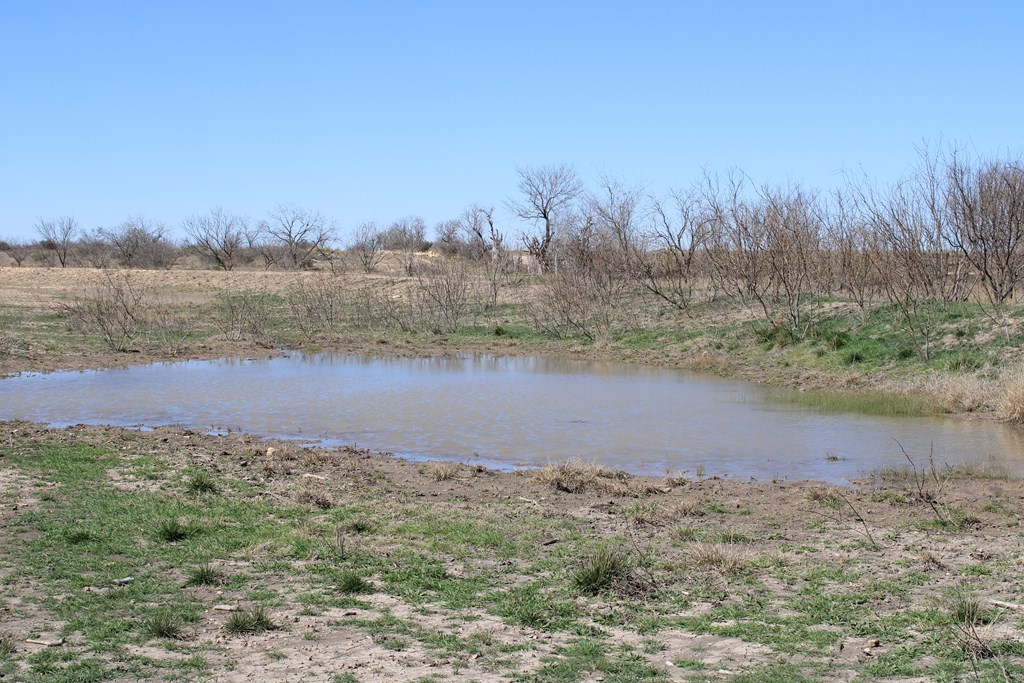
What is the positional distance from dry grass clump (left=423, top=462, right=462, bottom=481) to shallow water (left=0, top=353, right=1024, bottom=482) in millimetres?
1547

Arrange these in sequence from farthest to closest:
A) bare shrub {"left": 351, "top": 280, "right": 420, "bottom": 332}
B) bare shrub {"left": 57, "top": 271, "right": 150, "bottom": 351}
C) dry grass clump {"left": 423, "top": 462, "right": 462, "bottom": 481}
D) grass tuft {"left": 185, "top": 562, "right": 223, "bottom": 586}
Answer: bare shrub {"left": 351, "top": 280, "right": 420, "bottom": 332} → bare shrub {"left": 57, "top": 271, "right": 150, "bottom": 351} → dry grass clump {"left": 423, "top": 462, "right": 462, "bottom": 481} → grass tuft {"left": 185, "top": 562, "right": 223, "bottom": 586}

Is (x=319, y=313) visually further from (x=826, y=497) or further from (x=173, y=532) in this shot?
(x=173, y=532)

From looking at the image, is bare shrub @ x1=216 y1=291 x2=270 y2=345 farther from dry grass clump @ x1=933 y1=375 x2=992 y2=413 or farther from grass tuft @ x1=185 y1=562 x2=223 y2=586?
grass tuft @ x1=185 y1=562 x2=223 y2=586

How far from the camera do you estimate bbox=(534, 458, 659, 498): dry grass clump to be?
11.1 meters

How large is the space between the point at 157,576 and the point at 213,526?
1.55 metres

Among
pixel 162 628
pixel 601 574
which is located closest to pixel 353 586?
Result: pixel 162 628

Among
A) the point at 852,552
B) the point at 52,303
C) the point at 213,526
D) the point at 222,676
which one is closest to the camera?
the point at 222,676

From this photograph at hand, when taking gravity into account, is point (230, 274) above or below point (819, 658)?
above

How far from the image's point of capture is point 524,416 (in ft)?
60.6

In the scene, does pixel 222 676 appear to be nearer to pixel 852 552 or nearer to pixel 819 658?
pixel 819 658

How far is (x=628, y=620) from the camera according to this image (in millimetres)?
6477

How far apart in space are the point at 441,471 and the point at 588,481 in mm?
1904

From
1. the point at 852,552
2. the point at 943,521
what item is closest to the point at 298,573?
the point at 852,552

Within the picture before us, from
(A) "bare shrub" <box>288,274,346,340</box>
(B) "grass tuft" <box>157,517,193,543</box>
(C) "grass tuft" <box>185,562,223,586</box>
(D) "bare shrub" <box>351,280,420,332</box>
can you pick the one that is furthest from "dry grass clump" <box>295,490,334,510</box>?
(D) "bare shrub" <box>351,280,420,332</box>
